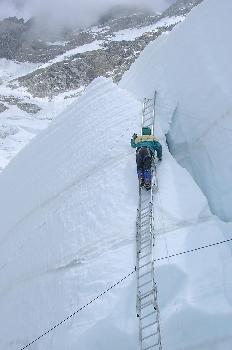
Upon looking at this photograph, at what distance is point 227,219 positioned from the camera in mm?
10727

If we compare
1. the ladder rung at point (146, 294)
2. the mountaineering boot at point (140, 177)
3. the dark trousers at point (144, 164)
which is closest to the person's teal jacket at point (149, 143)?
the dark trousers at point (144, 164)

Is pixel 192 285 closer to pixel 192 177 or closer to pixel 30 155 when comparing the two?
pixel 192 177

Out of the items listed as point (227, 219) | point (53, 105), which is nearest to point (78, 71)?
point (53, 105)

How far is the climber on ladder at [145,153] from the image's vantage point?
11.3 m

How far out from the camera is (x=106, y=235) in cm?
1084

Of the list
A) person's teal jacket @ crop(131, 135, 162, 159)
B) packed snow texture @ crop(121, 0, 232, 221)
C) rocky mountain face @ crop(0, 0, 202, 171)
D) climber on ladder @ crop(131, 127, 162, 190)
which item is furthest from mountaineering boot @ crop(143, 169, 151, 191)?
rocky mountain face @ crop(0, 0, 202, 171)

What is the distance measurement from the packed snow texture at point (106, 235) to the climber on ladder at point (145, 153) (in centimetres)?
37

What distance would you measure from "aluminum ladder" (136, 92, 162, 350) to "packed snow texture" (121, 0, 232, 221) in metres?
1.25

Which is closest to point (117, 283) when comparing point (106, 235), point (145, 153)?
point (106, 235)

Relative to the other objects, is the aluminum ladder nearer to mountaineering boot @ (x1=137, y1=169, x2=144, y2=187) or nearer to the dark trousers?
mountaineering boot @ (x1=137, y1=169, x2=144, y2=187)

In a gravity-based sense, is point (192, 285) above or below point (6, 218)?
below

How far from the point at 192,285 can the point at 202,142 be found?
4.12 metres

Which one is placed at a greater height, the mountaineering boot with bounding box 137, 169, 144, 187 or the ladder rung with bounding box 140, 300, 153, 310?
the mountaineering boot with bounding box 137, 169, 144, 187

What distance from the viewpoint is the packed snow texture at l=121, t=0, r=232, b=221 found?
37.9 ft
